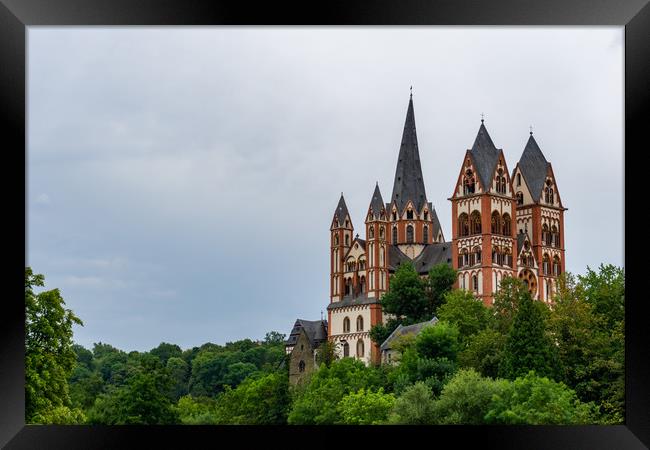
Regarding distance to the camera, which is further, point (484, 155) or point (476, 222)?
point (484, 155)

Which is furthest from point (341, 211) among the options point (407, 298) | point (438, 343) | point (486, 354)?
point (486, 354)

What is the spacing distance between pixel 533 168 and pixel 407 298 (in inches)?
357

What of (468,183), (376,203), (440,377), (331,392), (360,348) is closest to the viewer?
(440,377)

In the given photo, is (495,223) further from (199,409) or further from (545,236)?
(199,409)

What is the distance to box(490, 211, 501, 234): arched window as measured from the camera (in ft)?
152

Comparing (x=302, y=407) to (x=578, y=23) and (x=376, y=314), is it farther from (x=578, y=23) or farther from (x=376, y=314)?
(x=578, y=23)

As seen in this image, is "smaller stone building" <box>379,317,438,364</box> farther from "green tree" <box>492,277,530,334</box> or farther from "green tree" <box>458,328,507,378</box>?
"green tree" <box>458,328,507,378</box>

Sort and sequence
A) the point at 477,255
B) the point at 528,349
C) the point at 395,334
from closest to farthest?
the point at 528,349 < the point at 395,334 < the point at 477,255

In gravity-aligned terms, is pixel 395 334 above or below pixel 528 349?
above

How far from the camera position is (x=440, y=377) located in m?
27.1

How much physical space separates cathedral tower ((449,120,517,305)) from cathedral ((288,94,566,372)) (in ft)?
0.14

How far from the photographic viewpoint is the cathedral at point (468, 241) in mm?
46125

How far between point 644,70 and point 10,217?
2.47 m

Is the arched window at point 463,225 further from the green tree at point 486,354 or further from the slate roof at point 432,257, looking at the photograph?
the green tree at point 486,354
